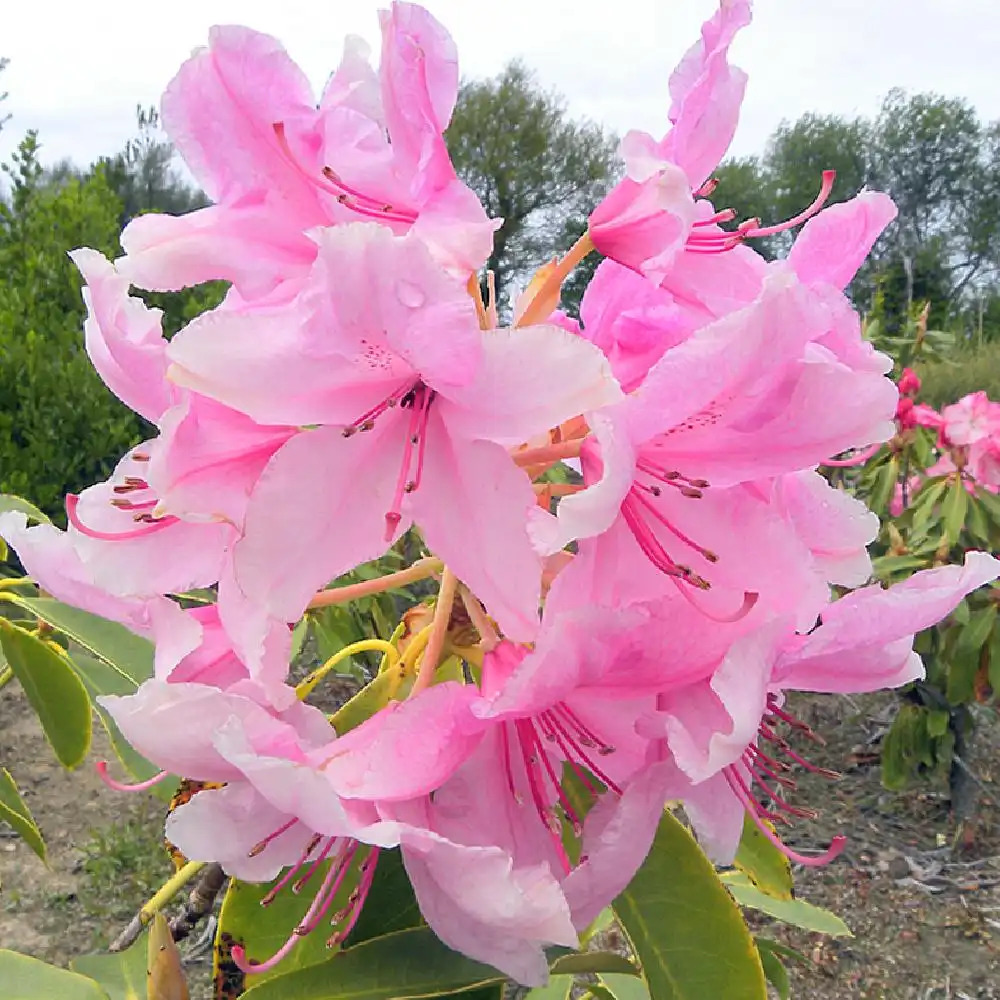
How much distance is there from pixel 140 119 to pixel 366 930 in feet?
23.7

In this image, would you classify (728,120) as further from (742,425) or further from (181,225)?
(181,225)

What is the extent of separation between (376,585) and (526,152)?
1733 centimetres

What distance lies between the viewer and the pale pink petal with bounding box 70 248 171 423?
591 millimetres

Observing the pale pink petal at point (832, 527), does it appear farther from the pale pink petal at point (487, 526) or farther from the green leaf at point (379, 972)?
the green leaf at point (379, 972)

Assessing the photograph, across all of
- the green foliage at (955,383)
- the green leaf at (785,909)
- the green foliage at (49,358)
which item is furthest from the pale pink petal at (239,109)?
the green foliage at (955,383)

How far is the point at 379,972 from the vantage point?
25.9 inches

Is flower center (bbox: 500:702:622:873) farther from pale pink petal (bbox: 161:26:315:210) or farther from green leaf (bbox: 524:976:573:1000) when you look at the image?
green leaf (bbox: 524:976:573:1000)

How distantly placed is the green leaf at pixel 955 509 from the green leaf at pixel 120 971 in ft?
7.69

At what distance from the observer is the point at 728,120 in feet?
2.07

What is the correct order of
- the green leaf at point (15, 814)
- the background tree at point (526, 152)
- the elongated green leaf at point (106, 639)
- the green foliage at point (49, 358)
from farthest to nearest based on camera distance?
the background tree at point (526, 152) < the green foliage at point (49, 358) < the green leaf at point (15, 814) < the elongated green leaf at point (106, 639)

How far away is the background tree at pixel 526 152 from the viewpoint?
16.1 meters

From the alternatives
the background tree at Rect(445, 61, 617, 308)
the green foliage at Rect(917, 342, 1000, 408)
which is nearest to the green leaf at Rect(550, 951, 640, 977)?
the green foliage at Rect(917, 342, 1000, 408)

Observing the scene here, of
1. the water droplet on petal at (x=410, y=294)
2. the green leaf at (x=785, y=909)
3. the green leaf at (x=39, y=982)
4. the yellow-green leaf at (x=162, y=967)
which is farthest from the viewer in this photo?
the green leaf at (x=785, y=909)

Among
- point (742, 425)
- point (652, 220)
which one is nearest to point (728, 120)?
point (652, 220)
